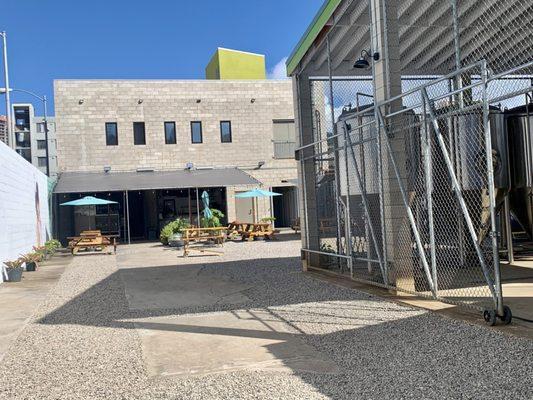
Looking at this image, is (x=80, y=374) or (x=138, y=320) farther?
(x=138, y=320)

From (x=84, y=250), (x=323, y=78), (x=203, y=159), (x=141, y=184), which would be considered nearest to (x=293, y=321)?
(x=323, y=78)

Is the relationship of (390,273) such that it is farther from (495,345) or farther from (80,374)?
(80,374)

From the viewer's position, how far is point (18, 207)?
16312 millimetres

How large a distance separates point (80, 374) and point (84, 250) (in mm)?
18056

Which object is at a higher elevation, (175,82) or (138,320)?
(175,82)

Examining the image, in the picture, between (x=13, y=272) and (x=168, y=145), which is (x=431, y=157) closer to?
(x=13, y=272)

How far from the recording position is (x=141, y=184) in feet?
81.0

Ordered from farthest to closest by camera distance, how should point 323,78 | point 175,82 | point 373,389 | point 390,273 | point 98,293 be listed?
point 175,82 < point 323,78 < point 98,293 < point 390,273 < point 373,389

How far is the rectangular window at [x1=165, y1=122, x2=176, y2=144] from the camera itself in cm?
2781

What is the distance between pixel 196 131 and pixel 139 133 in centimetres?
291

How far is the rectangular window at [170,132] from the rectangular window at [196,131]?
Answer: 0.96 m

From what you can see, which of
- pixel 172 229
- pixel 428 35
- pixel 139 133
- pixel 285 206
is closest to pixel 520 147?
pixel 428 35

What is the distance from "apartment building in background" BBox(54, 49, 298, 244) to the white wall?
385 centimetres

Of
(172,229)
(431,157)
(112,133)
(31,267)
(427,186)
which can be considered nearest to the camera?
(427,186)
